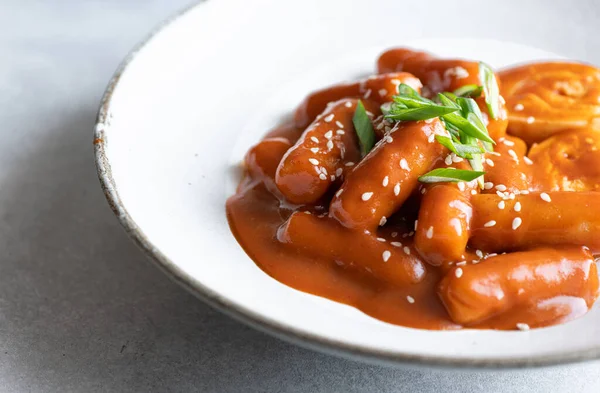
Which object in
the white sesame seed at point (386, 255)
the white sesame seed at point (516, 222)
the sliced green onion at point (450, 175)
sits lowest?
the white sesame seed at point (386, 255)

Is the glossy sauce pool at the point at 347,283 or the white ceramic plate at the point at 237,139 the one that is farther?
the glossy sauce pool at the point at 347,283

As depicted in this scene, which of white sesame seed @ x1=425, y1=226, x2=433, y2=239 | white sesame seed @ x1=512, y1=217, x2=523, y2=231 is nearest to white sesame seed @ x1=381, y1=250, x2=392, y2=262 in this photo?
white sesame seed @ x1=425, y1=226, x2=433, y2=239

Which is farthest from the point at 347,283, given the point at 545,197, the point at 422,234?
the point at 545,197

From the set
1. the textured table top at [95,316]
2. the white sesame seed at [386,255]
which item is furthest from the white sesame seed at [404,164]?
the textured table top at [95,316]

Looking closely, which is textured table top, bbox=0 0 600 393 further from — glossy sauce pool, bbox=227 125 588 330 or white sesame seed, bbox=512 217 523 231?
white sesame seed, bbox=512 217 523 231

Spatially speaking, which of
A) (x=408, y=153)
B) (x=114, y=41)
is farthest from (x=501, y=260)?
(x=114, y=41)

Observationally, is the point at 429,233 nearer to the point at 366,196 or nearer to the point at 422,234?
the point at 422,234

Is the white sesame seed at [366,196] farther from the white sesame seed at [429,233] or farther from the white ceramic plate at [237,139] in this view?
the white ceramic plate at [237,139]
